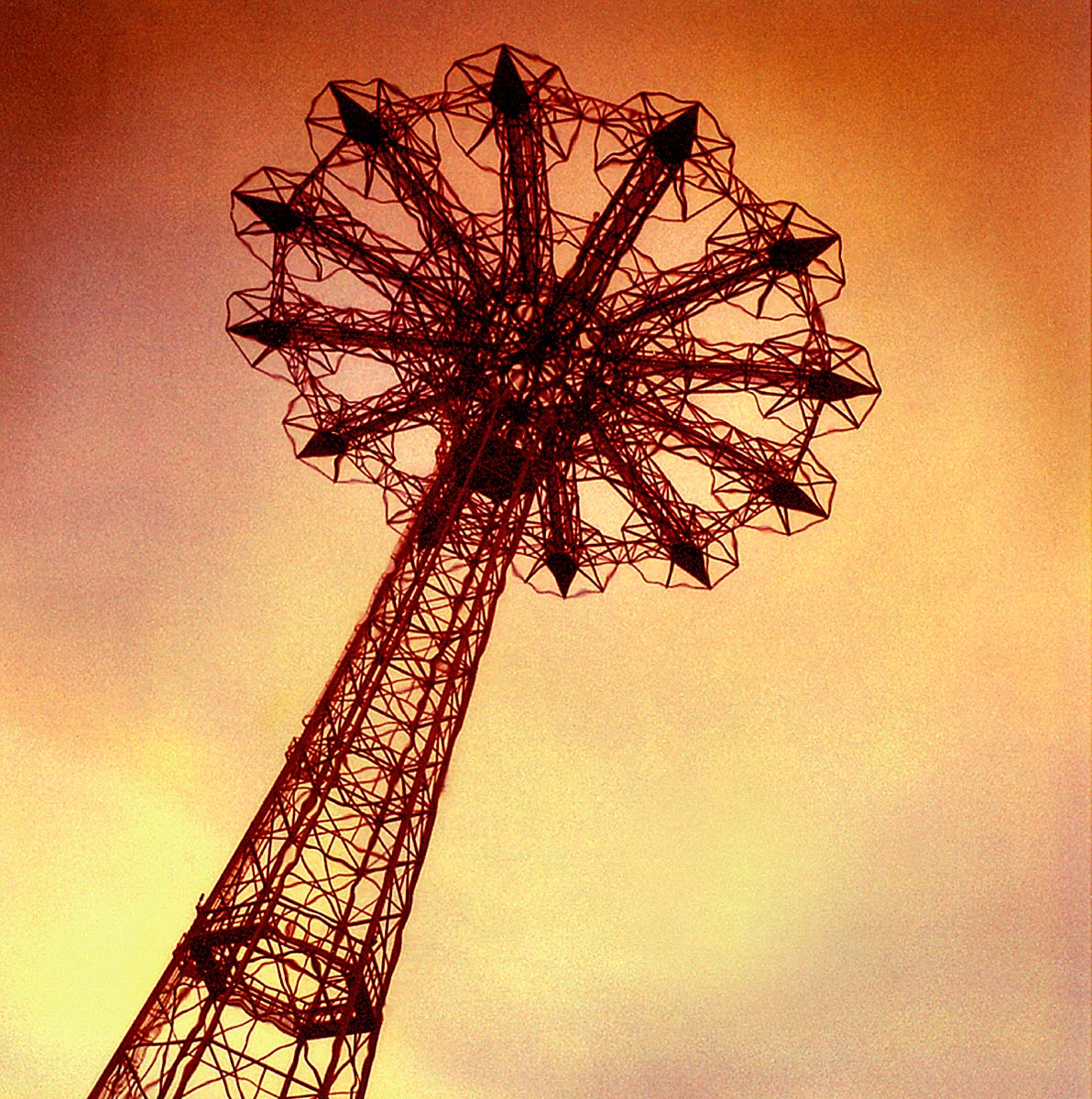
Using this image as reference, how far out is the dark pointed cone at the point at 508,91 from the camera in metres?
18.2

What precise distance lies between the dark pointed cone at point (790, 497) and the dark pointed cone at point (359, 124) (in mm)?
8507

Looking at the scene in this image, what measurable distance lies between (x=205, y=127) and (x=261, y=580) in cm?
967

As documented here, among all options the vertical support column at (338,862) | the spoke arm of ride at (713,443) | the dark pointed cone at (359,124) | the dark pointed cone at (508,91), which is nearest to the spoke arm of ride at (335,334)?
the vertical support column at (338,862)

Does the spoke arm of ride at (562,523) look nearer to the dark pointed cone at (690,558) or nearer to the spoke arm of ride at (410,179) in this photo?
the dark pointed cone at (690,558)

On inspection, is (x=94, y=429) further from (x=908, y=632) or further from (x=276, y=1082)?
(x=908, y=632)

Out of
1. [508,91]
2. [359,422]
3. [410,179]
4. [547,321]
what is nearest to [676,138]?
[508,91]

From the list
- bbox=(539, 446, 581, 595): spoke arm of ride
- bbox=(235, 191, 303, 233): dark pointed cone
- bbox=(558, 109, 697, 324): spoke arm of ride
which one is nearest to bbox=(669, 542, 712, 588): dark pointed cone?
bbox=(539, 446, 581, 595): spoke arm of ride

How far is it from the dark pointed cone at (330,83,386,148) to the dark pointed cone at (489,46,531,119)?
5.81ft

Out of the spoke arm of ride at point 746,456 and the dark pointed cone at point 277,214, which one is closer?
the dark pointed cone at point 277,214

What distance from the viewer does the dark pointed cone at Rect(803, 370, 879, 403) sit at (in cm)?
1981

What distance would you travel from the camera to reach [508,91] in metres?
18.4

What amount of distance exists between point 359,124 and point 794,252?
22.3 feet

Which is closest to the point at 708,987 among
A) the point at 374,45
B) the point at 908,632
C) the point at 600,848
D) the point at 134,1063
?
Answer: the point at 600,848

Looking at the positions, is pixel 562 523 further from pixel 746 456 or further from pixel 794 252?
pixel 794 252
